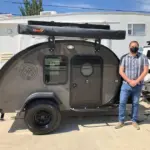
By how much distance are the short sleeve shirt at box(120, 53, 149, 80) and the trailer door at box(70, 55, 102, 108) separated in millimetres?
606

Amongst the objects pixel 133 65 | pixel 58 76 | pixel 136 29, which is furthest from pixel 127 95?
pixel 136 29

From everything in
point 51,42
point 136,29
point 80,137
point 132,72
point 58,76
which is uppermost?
point 136,29

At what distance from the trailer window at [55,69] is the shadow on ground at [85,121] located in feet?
3.61

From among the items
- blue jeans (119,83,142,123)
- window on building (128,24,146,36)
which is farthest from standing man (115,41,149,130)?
window on building (128,24,146,36)

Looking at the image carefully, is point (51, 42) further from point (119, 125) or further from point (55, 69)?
point (119, 125)

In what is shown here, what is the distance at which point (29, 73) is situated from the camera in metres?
6.28

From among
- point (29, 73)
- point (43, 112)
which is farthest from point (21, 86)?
point (43, 112)

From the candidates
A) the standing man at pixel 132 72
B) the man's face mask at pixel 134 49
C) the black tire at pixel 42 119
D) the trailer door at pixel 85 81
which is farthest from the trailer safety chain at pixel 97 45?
the black tire at pixel 42 119

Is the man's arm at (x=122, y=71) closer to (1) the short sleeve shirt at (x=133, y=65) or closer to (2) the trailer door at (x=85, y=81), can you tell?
(1) the short sleeve shirt at (x=133, y=65)

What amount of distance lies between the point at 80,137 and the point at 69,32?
223 cm

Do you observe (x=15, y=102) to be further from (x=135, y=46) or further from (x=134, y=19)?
(x=134, y=19)

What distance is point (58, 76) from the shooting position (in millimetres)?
6383

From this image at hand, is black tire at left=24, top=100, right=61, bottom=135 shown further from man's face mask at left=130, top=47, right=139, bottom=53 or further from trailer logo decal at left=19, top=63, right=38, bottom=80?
man's face mask at left=130, top=47, right=139, bottom=53

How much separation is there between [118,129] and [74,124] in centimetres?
108
